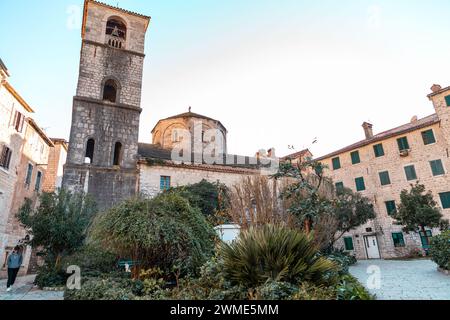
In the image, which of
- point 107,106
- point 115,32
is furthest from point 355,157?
point 115,32

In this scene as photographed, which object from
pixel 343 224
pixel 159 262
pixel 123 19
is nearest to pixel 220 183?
pixel 343 224

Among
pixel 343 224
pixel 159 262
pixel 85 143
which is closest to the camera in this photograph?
pixel 159 262

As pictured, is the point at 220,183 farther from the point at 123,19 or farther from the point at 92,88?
the point at 123,19

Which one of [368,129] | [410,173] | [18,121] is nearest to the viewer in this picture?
[18,121]

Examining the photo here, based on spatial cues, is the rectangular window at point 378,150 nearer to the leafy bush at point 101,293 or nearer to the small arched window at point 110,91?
the small arched window at point 110,91

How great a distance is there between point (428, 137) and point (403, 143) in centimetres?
184

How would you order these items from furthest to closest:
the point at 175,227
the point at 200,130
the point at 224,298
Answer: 1. the point at 200,130
2. the point at 175,227
3. the point at 224,298

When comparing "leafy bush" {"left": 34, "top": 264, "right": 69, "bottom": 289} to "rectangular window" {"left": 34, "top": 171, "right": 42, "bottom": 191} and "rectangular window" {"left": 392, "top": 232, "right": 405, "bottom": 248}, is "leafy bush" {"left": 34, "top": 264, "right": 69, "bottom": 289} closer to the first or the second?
"rectangular window" {"left": 34, "top": 171, "right": 42, "bottom": 191}

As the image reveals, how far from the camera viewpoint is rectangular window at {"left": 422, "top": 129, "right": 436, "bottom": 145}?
21.6 metres

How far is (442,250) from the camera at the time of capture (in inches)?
406

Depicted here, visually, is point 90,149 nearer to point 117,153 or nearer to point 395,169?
point 117,153

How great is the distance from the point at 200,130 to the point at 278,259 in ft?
75.0

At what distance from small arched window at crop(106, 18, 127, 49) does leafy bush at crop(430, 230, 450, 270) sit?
22358 mm

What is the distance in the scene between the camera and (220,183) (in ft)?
69.5
